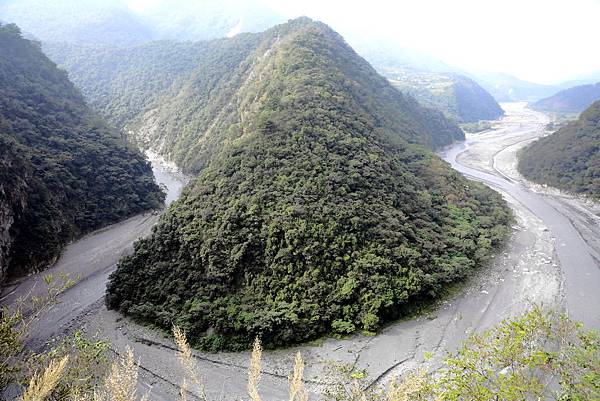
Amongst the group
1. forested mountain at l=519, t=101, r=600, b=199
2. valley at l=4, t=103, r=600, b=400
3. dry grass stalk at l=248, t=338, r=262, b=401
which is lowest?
valley at l=4, t=103, r=600, b=400

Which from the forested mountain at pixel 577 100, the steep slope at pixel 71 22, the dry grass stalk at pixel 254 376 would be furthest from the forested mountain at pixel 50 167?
the forested mountain at pixel 577 100

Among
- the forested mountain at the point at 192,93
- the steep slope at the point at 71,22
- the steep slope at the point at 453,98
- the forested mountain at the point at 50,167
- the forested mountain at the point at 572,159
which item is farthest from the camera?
the steep slope at the point at 71,22

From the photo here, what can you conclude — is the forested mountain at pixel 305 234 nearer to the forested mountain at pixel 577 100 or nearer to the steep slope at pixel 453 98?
the steep slope at pixel 453 98

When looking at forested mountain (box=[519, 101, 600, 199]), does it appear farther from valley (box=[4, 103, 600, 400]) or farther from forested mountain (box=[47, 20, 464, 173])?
forested mountain (box=[47, 20, 464, 173])

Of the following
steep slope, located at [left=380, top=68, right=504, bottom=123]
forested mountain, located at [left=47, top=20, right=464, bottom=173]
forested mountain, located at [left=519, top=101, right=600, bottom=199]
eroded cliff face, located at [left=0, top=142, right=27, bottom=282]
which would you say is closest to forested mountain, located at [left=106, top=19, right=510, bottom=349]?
eroded cliff face, located at [left=0, top=142, right=27, bottom=282]

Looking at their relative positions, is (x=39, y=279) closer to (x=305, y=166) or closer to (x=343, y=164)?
(x=305, y=166)

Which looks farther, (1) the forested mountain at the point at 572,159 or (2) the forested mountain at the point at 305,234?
(1) the forested mountain at the point at 572,159

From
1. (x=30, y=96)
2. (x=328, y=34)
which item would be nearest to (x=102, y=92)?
(x=30, y=96)
